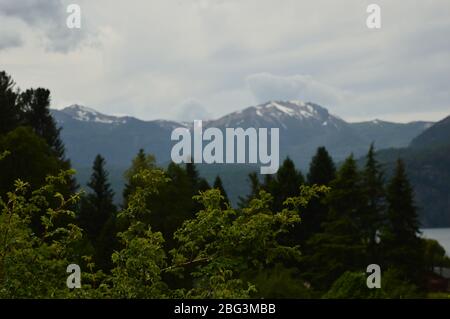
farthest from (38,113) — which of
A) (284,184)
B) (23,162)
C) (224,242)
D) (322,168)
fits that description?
(224,242)

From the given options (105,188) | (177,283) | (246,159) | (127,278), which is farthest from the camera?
(105,188)

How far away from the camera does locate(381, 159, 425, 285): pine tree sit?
154 feet

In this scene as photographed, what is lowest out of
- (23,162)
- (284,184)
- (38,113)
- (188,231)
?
(188,231)

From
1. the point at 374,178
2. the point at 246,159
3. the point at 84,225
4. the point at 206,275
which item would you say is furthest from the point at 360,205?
the point at 206,275

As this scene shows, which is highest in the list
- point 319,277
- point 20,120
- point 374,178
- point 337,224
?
point 20,120

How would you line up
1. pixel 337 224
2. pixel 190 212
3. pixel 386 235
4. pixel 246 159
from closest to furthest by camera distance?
pixel 246 159
pixel 337 224
pixel 386 235
pixel 190 212

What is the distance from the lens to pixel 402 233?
158ft

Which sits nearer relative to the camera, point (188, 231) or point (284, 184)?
point (188, 231)

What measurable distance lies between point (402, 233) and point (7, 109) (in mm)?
28810

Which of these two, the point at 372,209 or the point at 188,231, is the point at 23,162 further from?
the point at 188,231

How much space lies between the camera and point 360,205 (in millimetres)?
44281

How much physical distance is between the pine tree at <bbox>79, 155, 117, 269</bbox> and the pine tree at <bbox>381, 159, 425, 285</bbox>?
1861cm

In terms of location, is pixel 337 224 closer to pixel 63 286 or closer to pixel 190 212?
pixel 190 212

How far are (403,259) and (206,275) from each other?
136 ft
